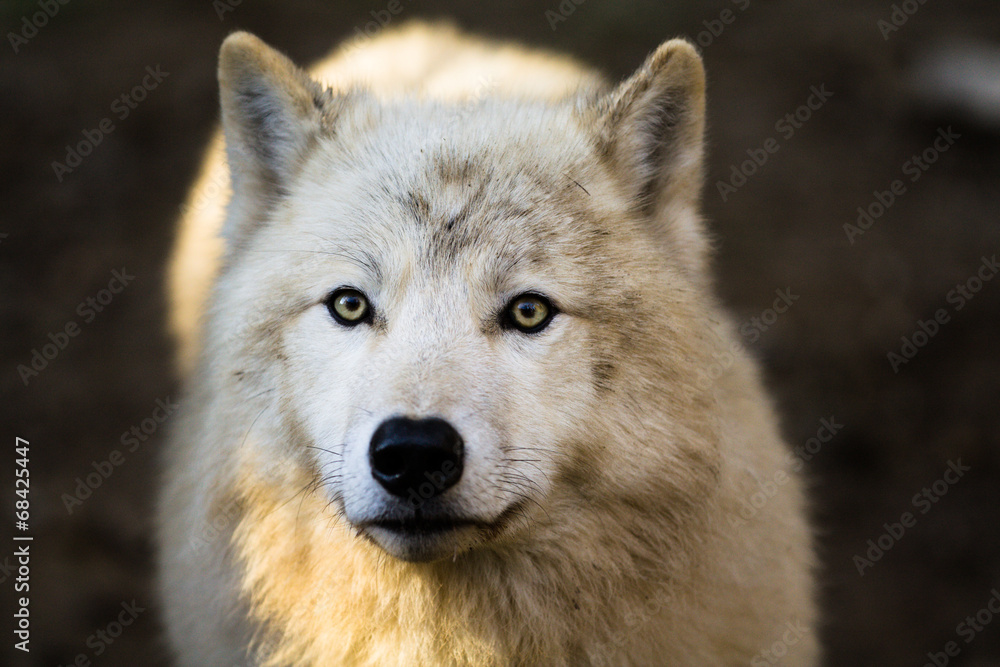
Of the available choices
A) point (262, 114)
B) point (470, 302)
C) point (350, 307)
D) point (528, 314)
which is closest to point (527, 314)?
point (528, 314)

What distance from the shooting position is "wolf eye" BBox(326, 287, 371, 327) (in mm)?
2588

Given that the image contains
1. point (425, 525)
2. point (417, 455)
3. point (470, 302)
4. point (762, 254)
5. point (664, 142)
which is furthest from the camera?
point (762, 254)

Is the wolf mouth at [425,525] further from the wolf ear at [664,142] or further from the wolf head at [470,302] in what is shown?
the wolf ear at [664,142]

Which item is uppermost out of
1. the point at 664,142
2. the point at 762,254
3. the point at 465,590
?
the point at 762,254

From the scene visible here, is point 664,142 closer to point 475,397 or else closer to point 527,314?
point 527,314

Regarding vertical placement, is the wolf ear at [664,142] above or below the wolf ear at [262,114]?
above

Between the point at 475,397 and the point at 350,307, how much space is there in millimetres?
610

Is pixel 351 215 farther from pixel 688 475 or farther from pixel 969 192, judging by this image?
pixel 969 192

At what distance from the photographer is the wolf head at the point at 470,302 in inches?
89.3

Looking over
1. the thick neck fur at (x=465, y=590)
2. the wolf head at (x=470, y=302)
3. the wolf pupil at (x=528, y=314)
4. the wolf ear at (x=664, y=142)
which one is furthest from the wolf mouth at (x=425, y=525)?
the wolf ear at (x=664, y=142)

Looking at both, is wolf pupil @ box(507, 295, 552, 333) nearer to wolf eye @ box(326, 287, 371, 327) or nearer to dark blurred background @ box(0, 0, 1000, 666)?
wolf eye @ box(326, 287, 371, 327)

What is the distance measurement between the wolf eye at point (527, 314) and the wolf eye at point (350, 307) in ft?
1.55

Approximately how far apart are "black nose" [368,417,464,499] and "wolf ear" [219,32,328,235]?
54.3 inches

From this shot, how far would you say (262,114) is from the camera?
3.03m
